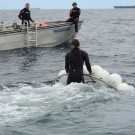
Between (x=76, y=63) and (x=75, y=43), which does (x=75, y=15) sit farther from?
(x=75, y=43)

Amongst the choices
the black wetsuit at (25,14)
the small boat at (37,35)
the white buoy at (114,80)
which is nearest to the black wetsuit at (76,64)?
the white buoy at (114,80)

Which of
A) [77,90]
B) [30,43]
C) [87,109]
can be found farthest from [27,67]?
[87,109]

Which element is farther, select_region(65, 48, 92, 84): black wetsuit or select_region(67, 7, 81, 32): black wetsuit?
select_region(67, 7, 81, 32): black wetsuit

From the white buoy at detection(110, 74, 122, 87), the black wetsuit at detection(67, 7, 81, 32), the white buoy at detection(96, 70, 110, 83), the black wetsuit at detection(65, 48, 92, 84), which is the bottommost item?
the white buoy at detection(110, 74, 122, 87)

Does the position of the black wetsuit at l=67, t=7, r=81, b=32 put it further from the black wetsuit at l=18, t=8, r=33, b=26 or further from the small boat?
the black wetsuit at l=18, t=8, r=33, b=26

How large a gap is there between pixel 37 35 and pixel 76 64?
432 inches

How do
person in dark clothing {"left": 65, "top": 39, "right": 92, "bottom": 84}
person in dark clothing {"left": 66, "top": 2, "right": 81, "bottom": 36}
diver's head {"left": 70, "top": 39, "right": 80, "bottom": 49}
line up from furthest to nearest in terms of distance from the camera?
person in dark clothing {"left": 66, "top": 2, "right": 81, "bottom": 36}, person in dark clothing {"left": 65, "top": 39, "right": 92, "bottom": 84}, diver's head {"left": 70, "top": 39, "right": 80, "bottom": 49}

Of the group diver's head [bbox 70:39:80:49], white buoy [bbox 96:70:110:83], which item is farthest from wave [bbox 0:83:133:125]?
diver's head [bbox 70:39:80:49]

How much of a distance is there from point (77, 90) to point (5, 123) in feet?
9.52

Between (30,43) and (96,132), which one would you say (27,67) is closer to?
(30,43)

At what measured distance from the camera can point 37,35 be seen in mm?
21484

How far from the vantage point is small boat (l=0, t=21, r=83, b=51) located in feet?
67.0

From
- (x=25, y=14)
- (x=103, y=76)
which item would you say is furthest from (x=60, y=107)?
(x=25, y=14)

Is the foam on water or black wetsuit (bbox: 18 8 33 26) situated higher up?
black wetsuit (bbox: 18 8 33 26)
